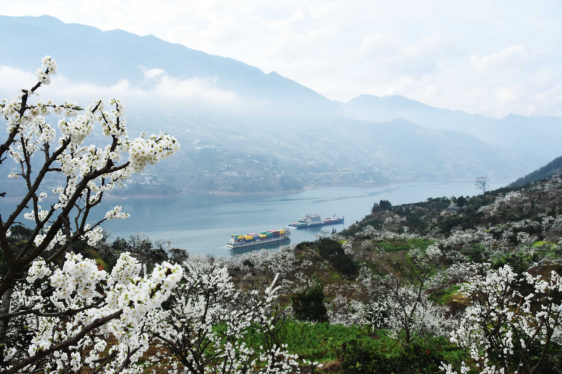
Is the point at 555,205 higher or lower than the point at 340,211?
higher

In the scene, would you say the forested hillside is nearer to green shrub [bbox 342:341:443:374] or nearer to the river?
green shrub [bbox 342:341:443:374]

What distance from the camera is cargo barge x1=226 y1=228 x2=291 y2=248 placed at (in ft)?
183

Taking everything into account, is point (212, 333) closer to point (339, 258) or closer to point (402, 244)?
point (339, 258)

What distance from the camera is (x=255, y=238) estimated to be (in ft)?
193

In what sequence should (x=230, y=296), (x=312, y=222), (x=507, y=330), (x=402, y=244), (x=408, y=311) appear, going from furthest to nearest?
(x=312, y=222) → (x=402, y=244) → (x=230, y=296) → (x=408, y=311) → (x=507, y=330)

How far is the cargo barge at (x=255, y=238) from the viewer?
183 feet

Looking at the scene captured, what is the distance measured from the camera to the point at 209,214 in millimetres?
85438

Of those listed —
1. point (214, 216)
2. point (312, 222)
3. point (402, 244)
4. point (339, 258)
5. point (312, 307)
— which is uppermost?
point (312, 307)

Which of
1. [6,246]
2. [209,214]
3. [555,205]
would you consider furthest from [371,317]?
[209,214]

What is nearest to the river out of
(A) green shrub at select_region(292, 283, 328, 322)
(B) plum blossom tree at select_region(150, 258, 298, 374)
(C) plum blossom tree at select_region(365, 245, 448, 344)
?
(C) plum blossom tree at select_region(365, 245, 448, 344)

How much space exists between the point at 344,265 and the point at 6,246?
75.4 ft

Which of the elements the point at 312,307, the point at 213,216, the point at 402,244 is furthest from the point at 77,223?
the point at 213,216

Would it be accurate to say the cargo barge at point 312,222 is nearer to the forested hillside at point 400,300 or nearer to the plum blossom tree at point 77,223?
the forested hillside at point 400,300

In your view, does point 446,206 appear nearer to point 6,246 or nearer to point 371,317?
point 371,317
